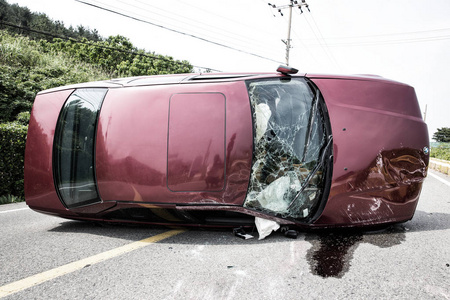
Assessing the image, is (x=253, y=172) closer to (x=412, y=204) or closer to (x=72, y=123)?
(x=412, y=204)

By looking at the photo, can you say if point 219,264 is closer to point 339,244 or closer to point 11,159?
point 339,244

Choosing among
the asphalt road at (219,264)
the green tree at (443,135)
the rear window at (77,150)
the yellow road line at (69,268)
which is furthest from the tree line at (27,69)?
the green tree at (443,135)

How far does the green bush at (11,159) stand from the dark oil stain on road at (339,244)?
5653mm

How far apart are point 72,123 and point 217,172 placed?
1593mm

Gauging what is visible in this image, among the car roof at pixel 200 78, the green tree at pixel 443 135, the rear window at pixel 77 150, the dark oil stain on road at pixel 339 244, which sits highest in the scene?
the car roof at pixel 200 78

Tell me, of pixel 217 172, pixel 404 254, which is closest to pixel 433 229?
pixel 404 254

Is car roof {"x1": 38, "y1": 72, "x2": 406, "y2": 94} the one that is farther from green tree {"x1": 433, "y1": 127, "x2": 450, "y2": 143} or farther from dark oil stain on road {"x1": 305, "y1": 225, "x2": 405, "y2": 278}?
green tree {"x1": 433, "y1": 127, "x2": 450, "y2": 143}

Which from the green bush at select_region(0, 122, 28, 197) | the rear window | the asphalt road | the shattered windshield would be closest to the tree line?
the green bush at select_region(0, 122, 28, 197)

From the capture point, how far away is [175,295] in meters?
1.68

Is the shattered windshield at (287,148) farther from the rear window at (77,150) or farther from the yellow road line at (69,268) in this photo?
the rear window at (77,150)

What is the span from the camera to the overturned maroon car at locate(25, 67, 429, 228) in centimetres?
264

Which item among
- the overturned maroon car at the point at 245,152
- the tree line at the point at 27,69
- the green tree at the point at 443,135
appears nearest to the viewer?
the overturned maroon car at the point at 245,152

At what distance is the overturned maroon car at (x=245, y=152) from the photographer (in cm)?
264

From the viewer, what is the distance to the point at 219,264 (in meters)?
2.12
